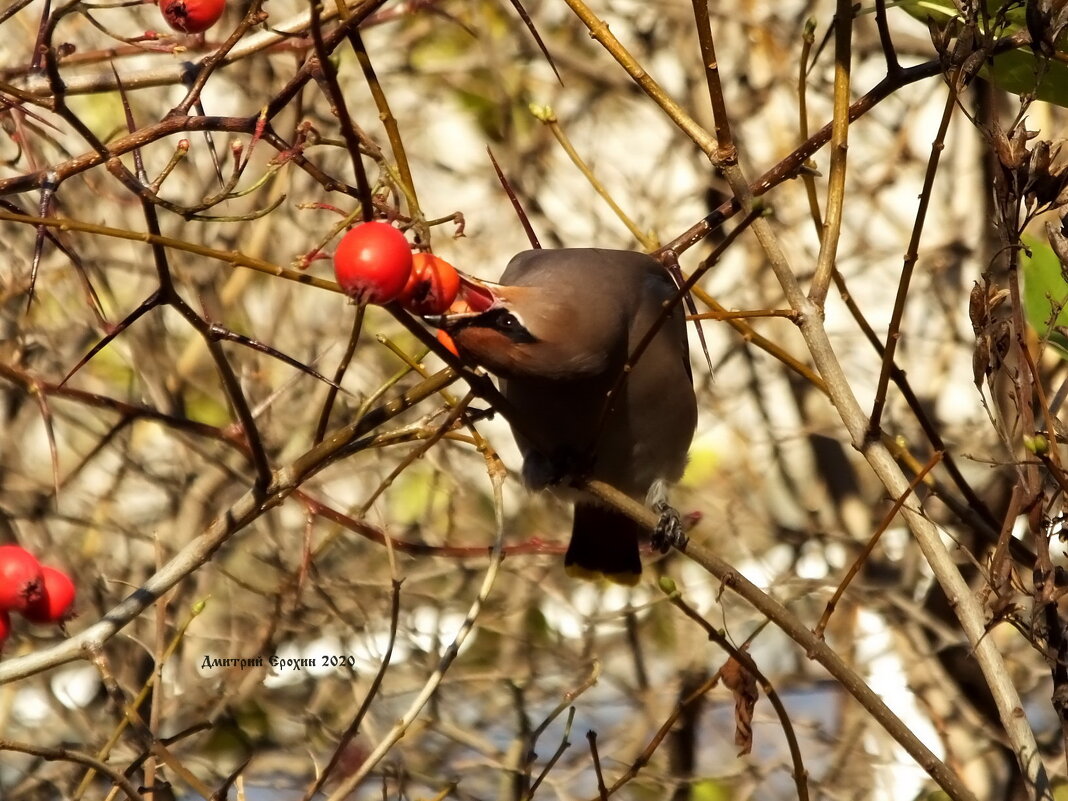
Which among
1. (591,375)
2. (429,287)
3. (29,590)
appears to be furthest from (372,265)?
(591,375)

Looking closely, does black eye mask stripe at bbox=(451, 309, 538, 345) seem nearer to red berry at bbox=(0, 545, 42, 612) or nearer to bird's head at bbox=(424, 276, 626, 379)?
bird's head at bbox=(424, 276, 626, 379)

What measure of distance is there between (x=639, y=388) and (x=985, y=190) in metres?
2.36

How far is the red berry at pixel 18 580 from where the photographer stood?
2275 mm

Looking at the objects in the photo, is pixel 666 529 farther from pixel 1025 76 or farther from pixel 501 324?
pixel 1025 76

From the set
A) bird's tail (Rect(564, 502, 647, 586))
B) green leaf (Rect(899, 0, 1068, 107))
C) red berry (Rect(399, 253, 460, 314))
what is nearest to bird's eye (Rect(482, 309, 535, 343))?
red berry (Rect(399, 253, 460, 314))

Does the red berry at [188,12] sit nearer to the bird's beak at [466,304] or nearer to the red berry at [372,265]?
the bird's beak at [466,304]

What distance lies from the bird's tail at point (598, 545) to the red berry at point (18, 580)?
6.94 ft

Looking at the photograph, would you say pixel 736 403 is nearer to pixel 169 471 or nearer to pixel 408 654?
pixel 408 654

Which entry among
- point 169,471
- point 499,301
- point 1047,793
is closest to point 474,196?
point 169,471

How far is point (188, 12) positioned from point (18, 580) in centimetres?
99

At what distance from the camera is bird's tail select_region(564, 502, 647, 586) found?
4.23 m

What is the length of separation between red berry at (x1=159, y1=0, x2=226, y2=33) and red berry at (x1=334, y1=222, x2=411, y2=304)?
1000 millimetres

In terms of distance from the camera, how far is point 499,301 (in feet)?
7.55

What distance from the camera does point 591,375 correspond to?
291cm
